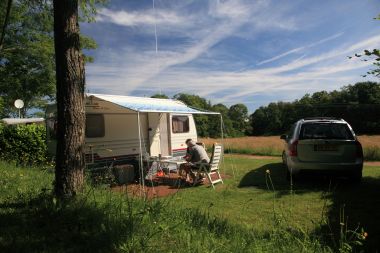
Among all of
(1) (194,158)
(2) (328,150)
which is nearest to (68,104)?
(1) (194,158)

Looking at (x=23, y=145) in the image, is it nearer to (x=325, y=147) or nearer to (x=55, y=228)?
(x=55, y=228)

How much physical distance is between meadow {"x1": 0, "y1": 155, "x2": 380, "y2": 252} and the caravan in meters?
3.81

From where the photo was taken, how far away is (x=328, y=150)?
8.38m

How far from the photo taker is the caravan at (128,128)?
35.9ft

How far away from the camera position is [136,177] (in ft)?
37.1

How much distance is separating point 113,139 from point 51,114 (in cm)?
237

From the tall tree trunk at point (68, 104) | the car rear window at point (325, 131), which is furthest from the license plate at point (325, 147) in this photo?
the tall tree trunk at point (68, 104)

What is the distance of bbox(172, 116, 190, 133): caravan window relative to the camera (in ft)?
45.8

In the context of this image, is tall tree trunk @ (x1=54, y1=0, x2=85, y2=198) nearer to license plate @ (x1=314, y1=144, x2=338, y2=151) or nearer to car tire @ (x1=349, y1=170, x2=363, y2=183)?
license plate @ (x1=314, y1=144, x2=338, y2=151)

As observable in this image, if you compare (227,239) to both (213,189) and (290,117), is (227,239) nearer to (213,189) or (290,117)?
(213,189)

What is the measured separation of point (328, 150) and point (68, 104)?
6.00 metres

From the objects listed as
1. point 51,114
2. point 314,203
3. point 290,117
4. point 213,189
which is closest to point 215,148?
point 213,189

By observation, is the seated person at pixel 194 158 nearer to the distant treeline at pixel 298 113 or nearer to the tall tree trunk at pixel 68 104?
the tall tree trunk at pixel 68 104

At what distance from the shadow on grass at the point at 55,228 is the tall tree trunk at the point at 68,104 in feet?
1.29
